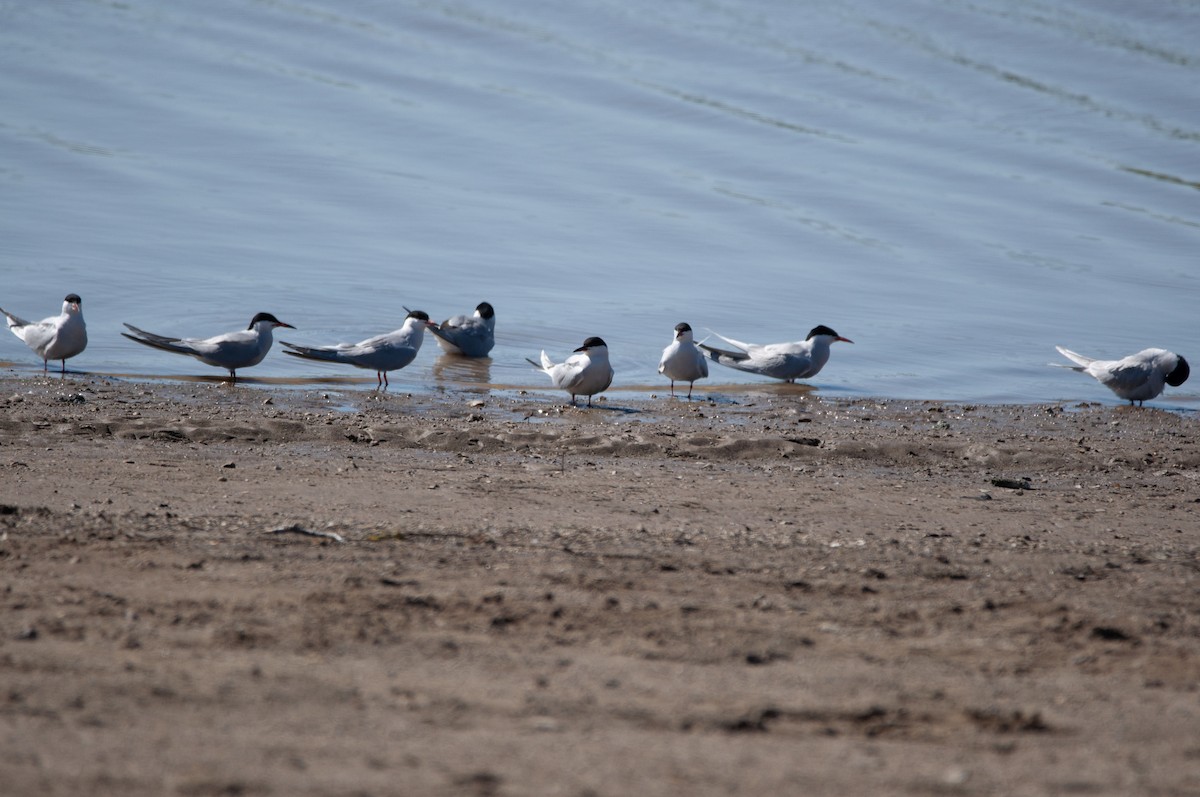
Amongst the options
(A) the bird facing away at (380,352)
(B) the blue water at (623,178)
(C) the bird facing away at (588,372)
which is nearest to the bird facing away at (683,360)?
(B) the blue water at (623,178)

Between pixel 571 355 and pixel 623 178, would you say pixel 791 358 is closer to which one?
pixel 571 355

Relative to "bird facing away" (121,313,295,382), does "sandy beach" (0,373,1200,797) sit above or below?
below

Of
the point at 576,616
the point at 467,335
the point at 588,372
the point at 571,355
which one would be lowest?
the point at 576,616

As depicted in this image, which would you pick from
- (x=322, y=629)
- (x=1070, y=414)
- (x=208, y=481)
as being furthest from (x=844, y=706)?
(x=1070, y=414)

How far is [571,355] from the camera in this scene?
10.3m

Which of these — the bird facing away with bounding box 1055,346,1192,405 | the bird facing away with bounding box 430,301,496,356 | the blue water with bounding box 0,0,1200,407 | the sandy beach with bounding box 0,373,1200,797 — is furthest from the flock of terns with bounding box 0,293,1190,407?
the sandy beach with bounding box 0,373,1200,797

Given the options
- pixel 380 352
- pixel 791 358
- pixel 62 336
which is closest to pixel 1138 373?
pixel 791 358

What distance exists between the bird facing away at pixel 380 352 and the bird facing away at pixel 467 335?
2.96ft

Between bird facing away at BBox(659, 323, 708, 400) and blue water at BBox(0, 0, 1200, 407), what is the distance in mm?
529

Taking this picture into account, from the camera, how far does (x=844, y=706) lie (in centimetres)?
337

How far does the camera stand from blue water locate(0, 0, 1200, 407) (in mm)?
12562

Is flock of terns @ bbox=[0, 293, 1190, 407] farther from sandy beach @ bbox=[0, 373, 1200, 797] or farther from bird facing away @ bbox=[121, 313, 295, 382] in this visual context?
sandy beach @ bbox=[0, 373, 1200, 797]

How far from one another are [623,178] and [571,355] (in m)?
8.93

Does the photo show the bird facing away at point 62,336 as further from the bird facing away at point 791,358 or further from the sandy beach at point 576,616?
the bird facing away at point 791,358
